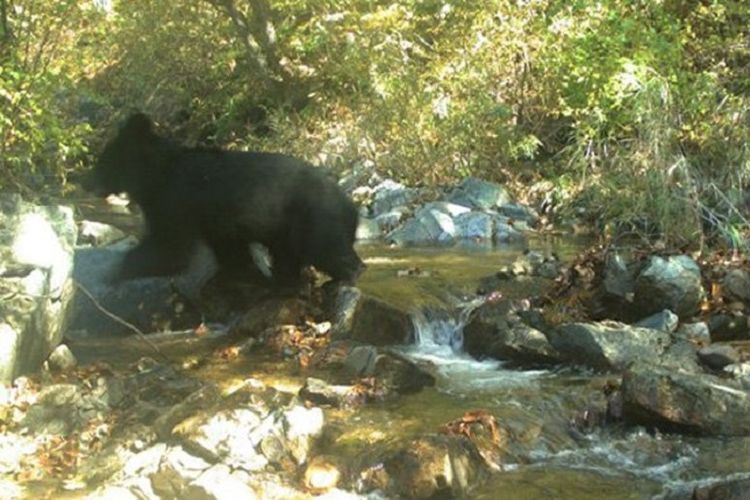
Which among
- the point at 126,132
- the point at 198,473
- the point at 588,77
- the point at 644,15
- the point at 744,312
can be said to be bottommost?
the point at 198,473

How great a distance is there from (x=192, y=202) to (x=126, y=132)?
1.08 metres

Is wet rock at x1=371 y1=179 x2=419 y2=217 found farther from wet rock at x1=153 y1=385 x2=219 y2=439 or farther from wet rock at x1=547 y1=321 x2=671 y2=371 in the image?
wet rock at x1=153 y1=385 x2=219 y2=439

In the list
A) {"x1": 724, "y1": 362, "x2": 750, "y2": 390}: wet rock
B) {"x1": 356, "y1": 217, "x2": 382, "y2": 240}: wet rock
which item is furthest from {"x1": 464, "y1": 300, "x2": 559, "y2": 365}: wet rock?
{"x1": 356, "y1": 217, "x2": 382, "y2": 240}: wet rock

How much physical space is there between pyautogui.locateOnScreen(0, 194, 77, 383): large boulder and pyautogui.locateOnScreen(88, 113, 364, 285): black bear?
1.11 meters

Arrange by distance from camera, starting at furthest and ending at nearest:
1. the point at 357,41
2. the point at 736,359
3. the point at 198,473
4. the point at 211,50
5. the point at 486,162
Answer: the point at 211,50 < the point at 357,41 < the point at 486,162 < the point at 736,359 < the point at 198,473

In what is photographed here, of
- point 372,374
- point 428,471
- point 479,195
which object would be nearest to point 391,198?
point 479,195

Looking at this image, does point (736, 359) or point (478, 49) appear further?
point (478, 49)

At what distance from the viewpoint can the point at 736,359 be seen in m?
6.42

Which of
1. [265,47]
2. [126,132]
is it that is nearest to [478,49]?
[265,47]

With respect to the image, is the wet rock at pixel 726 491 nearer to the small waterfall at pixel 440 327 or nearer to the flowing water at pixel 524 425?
the flowing water at pixel 524 425

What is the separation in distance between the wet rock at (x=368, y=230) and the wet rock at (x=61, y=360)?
6897 mm

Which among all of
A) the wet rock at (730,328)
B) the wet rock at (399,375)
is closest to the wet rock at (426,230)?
the wet rock at (730,328)

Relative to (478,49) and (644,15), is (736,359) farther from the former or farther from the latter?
(478,49)

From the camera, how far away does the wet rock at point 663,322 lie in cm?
723
